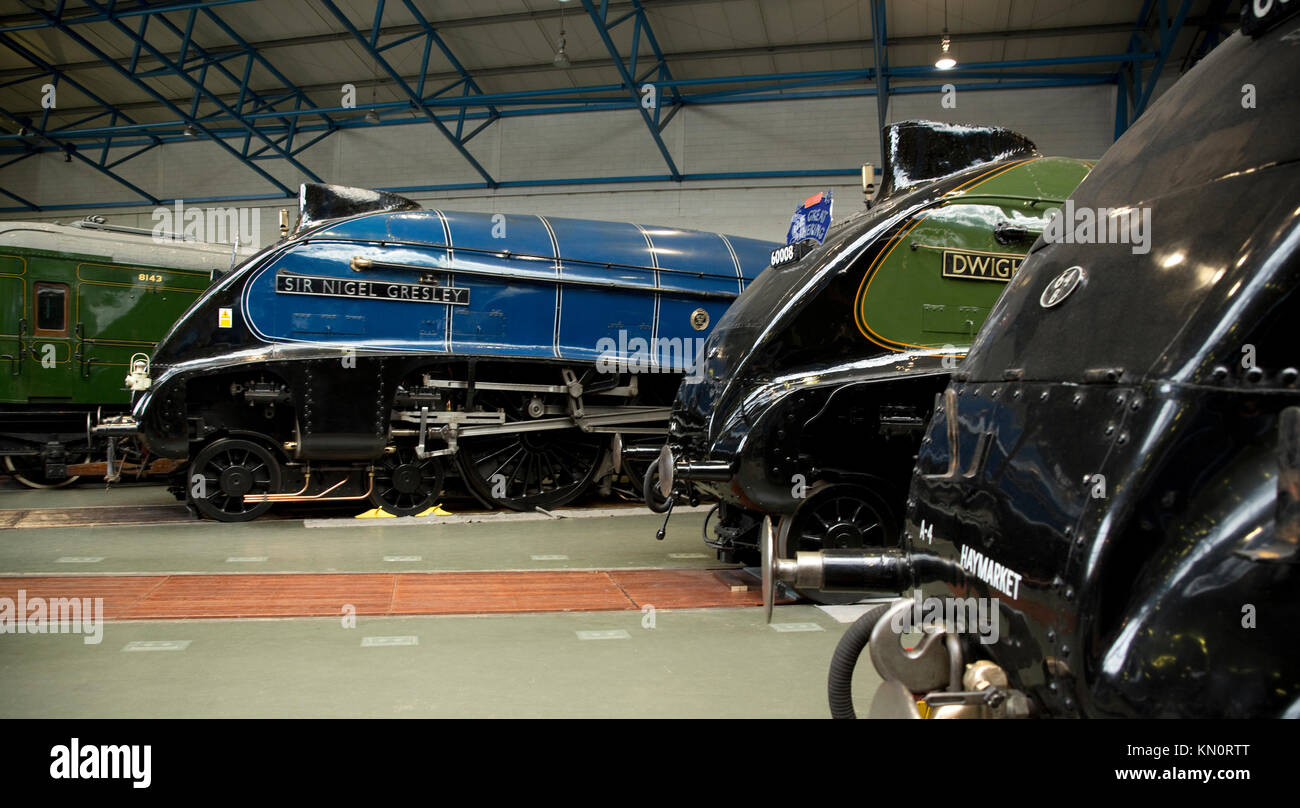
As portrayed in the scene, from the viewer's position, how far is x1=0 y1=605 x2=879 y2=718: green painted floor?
3031 mm

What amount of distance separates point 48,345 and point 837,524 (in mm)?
9604

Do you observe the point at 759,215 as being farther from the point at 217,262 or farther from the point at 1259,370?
the point at 1259,370

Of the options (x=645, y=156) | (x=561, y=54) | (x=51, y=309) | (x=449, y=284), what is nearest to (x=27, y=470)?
(x=51, y=309)

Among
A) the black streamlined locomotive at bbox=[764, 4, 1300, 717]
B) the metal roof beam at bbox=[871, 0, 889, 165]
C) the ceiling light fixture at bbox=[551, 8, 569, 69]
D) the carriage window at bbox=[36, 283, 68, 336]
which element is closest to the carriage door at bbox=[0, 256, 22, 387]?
the carriage window at bbox=[36, 283, 68, 336]

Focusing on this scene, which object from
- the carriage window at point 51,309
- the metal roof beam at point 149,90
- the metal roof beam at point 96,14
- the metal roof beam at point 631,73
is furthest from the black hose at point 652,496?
the metal roof beam at point 149,90

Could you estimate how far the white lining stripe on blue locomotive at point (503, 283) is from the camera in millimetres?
7629

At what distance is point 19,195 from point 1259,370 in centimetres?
2334

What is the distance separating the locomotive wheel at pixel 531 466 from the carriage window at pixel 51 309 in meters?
5.54

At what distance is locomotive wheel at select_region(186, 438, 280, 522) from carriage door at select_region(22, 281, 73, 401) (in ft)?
13.0

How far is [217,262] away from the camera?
11.5 m

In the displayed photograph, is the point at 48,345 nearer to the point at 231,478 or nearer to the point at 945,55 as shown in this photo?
the point at 231,478

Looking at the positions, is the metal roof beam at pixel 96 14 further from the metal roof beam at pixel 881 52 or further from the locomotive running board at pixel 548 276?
the metal roof beam at pixel 881 52

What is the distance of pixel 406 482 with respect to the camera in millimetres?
8055

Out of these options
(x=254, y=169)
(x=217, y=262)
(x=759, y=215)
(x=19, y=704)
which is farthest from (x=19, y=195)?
(x=19, y=704)
